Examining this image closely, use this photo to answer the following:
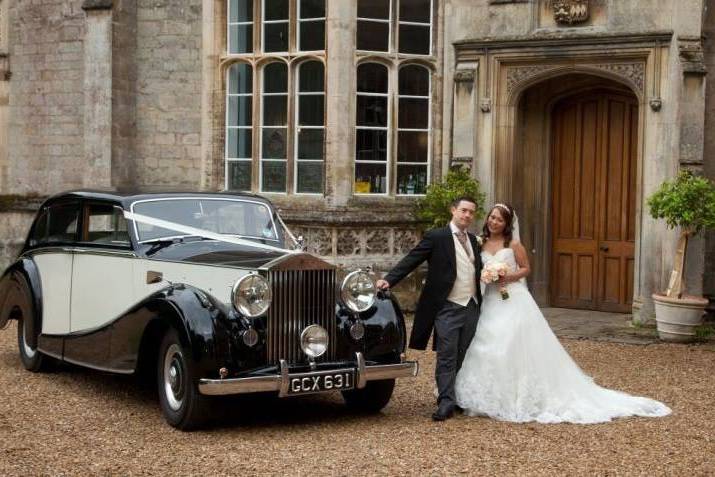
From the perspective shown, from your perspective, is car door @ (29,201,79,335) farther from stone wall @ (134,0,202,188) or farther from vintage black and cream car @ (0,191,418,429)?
stone wall @ (134,0,202,188)

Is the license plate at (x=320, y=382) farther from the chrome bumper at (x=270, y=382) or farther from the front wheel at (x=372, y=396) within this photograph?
the front wheel at (x=372, y=396)

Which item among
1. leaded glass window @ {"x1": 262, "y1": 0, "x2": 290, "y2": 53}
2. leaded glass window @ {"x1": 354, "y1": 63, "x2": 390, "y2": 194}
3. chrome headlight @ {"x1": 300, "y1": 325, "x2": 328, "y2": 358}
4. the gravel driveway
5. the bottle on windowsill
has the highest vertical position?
leaded glass window @ {"x1": 262, "y1": 0, "x2": 290, "y2": 53}

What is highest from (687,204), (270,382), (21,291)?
(687,204)

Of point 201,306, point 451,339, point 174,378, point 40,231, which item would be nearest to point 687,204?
point 451,339

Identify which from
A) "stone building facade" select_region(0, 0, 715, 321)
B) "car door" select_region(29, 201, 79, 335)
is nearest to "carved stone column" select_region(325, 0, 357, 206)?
"stone building facade" select_region(0, 0, 715, 321)

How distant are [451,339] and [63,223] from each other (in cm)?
367

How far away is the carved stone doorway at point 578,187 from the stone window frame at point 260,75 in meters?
2.71

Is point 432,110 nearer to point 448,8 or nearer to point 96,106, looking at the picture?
point 448,8

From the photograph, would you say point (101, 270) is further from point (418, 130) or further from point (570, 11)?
point (570, 11)

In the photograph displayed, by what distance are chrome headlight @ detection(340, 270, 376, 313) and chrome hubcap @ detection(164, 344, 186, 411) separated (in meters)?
1.20

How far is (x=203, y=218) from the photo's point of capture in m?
8.44

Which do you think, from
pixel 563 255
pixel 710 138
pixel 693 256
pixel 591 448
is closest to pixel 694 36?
pixel 710 138

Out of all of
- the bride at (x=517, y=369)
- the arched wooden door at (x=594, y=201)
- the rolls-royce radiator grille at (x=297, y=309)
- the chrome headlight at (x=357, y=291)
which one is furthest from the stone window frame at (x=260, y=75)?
the rolls-royce radiator grille at (x=297, y=309)

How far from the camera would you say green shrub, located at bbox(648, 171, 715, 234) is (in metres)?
11.1
